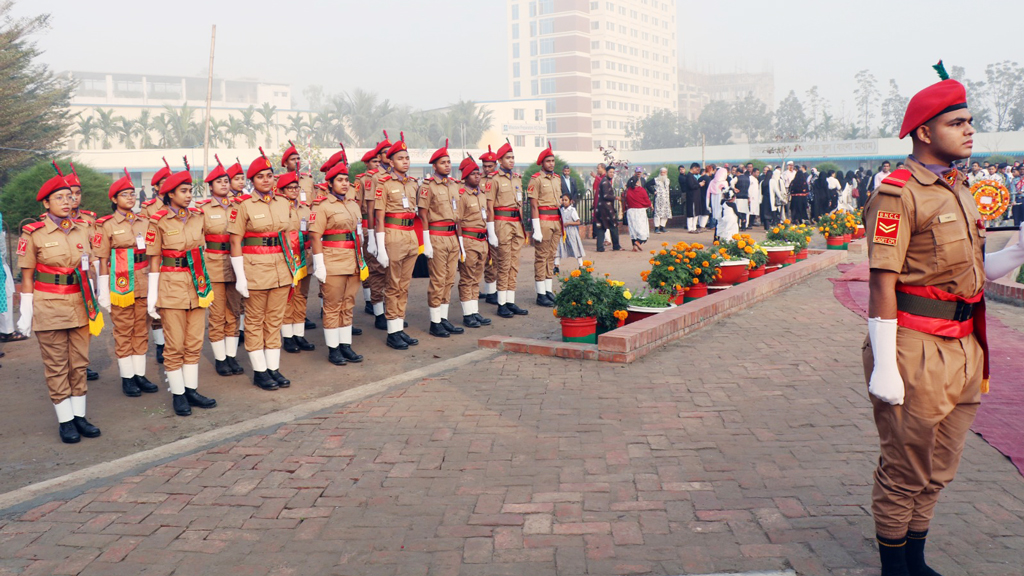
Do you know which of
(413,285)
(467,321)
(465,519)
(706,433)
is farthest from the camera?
(413,285)

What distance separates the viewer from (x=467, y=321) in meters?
9.68

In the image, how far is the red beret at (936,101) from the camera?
3.10 meters

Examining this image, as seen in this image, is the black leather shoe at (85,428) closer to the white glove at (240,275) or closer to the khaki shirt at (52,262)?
the khaki shirt at (52,262)

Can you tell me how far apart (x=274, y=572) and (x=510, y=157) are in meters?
7.54

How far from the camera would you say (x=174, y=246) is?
21.4 ft

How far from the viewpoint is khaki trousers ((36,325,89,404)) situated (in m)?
5.84

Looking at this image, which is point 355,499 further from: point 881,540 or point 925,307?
point 925,307

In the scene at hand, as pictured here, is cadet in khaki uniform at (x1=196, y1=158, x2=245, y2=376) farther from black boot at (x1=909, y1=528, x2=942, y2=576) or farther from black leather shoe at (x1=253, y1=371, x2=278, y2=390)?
black boot at (x1=909, y1=528, x2=942, y2=576)

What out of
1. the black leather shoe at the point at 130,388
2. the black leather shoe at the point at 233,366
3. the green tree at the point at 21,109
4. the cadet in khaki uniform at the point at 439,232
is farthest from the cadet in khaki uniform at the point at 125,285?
the green tree at the point at 21,109

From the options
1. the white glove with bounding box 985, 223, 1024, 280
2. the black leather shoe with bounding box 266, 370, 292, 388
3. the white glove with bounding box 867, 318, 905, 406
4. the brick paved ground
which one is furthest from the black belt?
the black leather shoe with bounding box 266, 370, 292, 388

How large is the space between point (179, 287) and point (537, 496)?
146 inches

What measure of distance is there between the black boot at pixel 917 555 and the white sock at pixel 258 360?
5.48m

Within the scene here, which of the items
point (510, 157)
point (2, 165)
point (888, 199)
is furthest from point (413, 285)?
point (2, 165)

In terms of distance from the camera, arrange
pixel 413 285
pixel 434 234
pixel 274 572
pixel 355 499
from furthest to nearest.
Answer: pixel 413 285 < pixel 434 234 < pixel 355 499 < pixel 274 572
